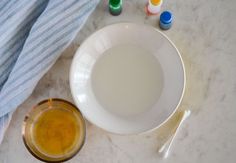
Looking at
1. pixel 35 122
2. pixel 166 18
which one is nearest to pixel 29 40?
pixel 35 122

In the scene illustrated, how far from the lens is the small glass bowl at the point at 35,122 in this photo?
0.88 meters

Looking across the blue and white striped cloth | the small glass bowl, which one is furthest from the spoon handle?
the blue and white striped cloth

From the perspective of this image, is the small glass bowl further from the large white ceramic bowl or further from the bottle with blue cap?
the bottle with blue cap

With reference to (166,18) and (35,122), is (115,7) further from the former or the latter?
(35,122)

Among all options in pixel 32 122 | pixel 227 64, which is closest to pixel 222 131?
pixel 227 64

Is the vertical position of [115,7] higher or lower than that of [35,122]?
higher

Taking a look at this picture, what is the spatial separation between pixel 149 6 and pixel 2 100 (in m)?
0.35

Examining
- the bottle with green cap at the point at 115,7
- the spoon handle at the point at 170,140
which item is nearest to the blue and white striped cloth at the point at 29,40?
the bottle with green cap at the point at 115,7

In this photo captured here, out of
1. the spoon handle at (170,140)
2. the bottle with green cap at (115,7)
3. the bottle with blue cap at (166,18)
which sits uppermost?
the bottle with green cap at (115,7)

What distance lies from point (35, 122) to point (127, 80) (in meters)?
0.21

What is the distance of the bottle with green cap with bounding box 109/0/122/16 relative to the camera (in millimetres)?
895

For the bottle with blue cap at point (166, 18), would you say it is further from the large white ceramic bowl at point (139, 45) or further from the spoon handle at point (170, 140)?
the spoon handle at point (170, 140)

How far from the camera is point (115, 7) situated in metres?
0.90

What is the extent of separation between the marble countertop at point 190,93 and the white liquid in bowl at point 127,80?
0.06 meters
